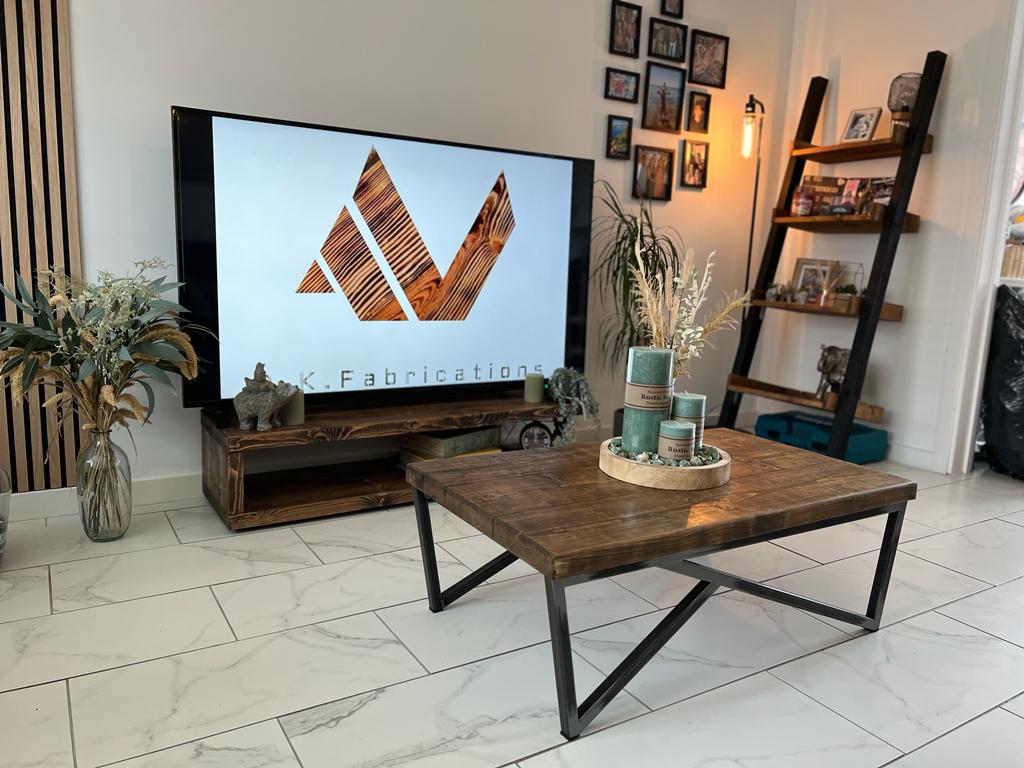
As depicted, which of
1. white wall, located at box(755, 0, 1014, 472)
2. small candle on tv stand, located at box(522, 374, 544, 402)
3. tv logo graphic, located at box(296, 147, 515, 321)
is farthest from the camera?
white wall, located at box(755, 0, 1014, 472)

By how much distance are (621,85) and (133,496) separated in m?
3.00

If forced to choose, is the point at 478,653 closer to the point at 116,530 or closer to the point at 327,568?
the point at 327,568

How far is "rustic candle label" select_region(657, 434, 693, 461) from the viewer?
1.99 metres

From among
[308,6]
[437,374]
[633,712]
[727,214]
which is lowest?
[633,712]

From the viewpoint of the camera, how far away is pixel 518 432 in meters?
3.51

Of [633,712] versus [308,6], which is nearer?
[633,712]

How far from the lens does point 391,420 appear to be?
3031 mm

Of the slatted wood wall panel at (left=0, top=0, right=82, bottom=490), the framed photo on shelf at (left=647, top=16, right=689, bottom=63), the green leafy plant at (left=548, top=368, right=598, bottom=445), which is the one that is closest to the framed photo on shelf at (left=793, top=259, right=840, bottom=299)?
the framed photo on shelf at (left=647, top=16, right=689, bottom=63)

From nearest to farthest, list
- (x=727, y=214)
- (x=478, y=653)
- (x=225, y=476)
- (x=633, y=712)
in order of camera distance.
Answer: (x=633, y=712) < (x=478, y=653) < (x=225, y=476) < (x=727, y=214)

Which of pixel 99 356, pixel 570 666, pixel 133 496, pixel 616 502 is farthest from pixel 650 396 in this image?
pixel 133 496

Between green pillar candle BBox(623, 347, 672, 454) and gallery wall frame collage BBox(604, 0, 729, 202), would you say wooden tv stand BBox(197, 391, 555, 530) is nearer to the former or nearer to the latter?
green pillar candle BBox(623, 347, 672, 454)

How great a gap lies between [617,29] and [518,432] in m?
2.10

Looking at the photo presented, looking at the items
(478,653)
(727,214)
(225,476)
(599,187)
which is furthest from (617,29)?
(478,653)

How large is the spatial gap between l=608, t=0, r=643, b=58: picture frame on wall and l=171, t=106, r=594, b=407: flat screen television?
0.76 metres
